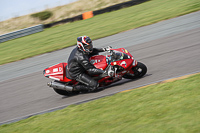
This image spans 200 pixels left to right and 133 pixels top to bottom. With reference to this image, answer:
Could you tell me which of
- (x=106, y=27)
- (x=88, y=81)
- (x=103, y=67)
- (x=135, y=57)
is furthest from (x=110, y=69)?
(x=106, y=27)

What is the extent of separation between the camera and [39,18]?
32750 millimetres

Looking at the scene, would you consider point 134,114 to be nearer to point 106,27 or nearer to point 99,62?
point 99,62

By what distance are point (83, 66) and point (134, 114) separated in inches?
103

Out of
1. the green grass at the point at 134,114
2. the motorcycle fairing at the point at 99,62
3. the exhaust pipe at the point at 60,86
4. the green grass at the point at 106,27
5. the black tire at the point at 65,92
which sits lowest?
the green grass at the point at 134,114

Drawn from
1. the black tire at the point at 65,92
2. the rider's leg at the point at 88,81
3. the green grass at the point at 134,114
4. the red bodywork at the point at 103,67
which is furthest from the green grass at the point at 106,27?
the green grass at the point at 134,114

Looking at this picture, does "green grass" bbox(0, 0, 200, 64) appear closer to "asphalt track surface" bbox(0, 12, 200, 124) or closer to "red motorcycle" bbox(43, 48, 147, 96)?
"asphalt track surface" bbox(0, 12, 200, 124)

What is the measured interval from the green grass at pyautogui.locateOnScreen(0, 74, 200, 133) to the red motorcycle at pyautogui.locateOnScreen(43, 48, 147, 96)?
94cm

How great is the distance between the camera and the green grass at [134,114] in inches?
173

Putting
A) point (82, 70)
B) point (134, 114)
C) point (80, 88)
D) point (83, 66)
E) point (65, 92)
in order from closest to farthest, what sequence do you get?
1. point (134, 114)
2. point (83, 66)
3. point (82, 70)
4. point (80, 88)
5. point (65, 92)

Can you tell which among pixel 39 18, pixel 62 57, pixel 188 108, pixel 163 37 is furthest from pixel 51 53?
pixel 39 18

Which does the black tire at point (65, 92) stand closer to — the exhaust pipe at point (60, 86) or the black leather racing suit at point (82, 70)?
the exhaust pipe at point (60, 86)

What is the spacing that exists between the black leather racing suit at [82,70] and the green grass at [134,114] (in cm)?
93

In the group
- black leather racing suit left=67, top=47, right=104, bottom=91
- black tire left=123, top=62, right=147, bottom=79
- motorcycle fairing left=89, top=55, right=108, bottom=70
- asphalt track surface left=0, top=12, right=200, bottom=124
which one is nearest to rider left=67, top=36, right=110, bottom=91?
black leather racing suit left=67, top=47, right=104, bottom=91

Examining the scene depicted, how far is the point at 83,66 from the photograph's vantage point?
7.29m
